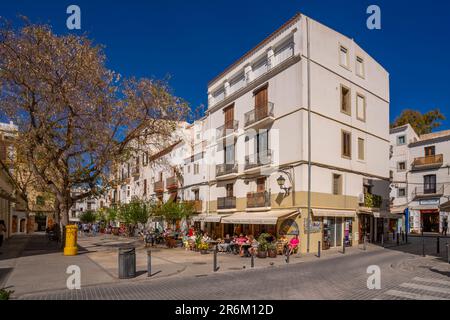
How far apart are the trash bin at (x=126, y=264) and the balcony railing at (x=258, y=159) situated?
13553 millimetres

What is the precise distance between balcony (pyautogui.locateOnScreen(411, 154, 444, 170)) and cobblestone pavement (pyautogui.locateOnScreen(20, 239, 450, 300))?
27.9 meters

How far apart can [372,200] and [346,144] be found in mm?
4818

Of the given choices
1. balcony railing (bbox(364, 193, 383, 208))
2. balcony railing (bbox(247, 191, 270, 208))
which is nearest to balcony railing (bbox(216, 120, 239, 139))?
balcony railing (bbox(247, 191, 270, 208))

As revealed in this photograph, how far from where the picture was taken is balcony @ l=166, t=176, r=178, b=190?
3894cm

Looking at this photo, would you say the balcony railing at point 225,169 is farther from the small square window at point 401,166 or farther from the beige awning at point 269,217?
the small square window at point 401,166

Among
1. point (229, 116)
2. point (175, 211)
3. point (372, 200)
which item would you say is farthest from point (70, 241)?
point (372, 200)

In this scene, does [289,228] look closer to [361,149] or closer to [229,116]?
[361,149]

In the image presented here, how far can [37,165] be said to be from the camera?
20.1 metres

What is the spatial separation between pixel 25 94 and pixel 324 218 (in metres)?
17.9

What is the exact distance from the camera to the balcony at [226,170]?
27703mm

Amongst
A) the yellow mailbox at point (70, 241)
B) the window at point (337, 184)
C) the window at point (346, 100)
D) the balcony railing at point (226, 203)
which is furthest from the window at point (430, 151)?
the yellow mailbox at point (70, 241)

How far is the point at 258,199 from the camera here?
24609mm
